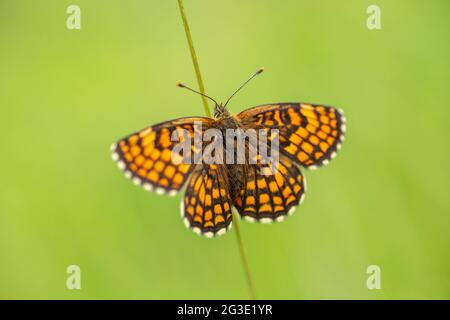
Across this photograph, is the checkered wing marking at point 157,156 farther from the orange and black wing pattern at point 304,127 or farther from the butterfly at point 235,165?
the orange and black wing pattern at point 304,127

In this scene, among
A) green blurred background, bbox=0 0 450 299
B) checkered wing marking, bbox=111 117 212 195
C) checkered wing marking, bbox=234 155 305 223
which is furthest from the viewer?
green blurred background, bbox=0 0 450 299

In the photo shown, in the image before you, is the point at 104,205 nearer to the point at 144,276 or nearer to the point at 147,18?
the point at 144,276

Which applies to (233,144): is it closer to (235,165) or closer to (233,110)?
(235,165)

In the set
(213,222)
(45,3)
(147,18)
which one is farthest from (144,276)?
(45,3)

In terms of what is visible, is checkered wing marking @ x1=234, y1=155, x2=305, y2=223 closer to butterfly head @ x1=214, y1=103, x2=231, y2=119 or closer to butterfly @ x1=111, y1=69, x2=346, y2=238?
butterfly @ x1=111, y1=69, x2=346, y2=238

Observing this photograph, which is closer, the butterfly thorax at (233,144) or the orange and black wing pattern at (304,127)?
the butterfly thorax at (233,144)

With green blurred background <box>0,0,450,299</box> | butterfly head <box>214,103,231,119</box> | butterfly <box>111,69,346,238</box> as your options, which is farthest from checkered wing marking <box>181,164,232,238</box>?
green blurred background <box>0,0,450,299</box>

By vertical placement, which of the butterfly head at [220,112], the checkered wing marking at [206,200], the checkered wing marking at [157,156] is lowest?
the checkered wing marking at [206,200]

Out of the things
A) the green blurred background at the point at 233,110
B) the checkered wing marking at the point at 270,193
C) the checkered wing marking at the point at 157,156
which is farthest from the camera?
the green blurred background at the point at 233,110

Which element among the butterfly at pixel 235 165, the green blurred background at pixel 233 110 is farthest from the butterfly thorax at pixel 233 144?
the green blurred background at pixel 233 110

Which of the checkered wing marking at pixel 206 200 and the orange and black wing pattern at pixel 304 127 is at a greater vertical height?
the orange and black wing pattern at pixel 304 127

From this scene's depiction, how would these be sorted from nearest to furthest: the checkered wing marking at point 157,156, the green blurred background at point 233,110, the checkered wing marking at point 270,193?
the checkered wing marking at point 157,156
the checkered wing marking at point 270,193
the green blurred background at point 233,110
